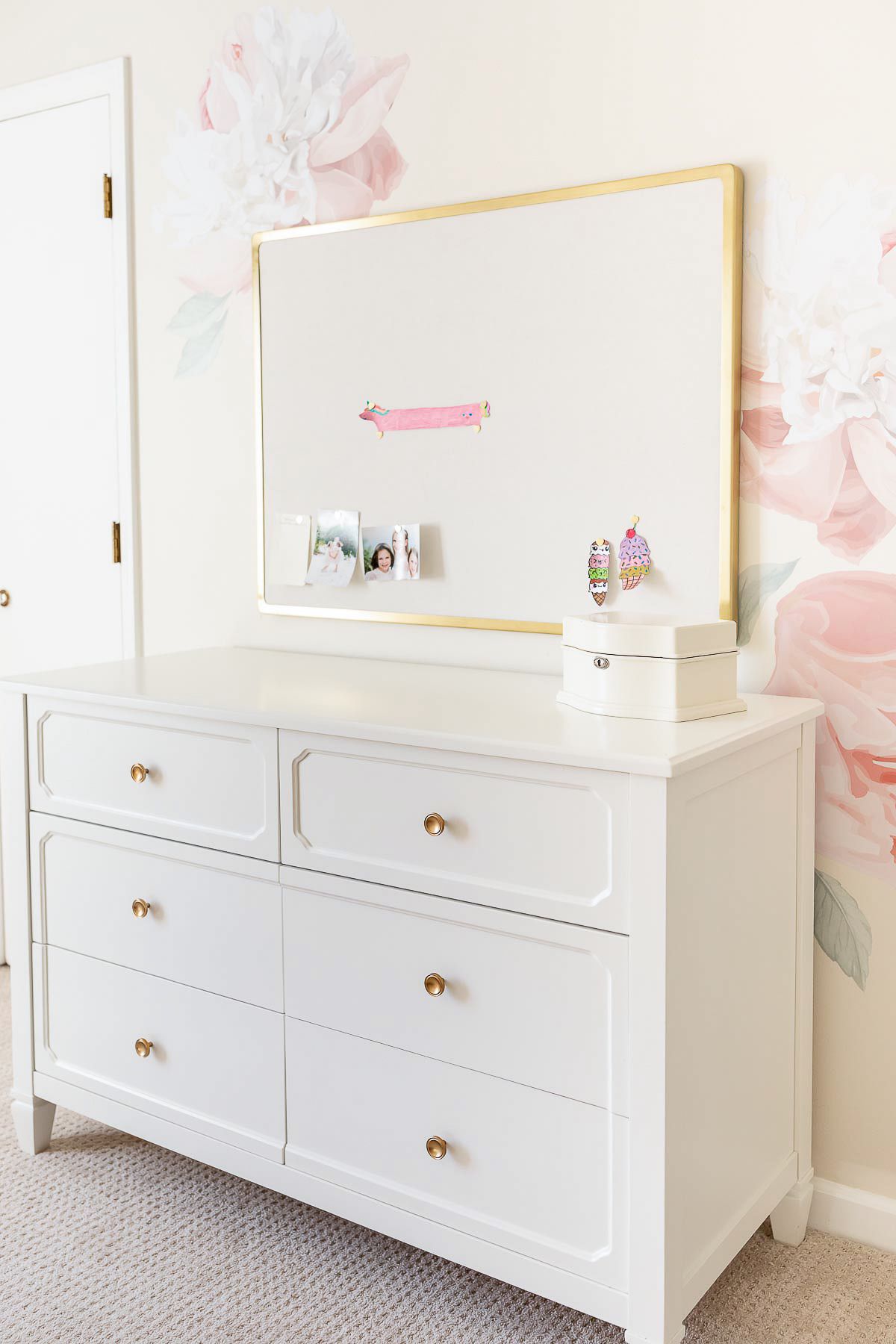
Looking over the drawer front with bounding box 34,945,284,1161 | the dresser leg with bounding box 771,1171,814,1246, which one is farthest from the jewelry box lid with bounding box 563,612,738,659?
the dresser leg with bounding box 771,1171,814,1246

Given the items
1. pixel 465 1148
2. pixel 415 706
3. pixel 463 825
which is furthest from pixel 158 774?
pixel 465 1148

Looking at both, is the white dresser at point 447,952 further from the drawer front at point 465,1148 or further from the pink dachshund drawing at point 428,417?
the pink dachshund drawing at point 428,417

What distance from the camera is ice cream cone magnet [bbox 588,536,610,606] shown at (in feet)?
6.27

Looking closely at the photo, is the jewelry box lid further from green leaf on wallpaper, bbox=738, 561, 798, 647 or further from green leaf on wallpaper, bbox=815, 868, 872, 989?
green leaf on wallpaper, bbox=815, 868, 872, 989

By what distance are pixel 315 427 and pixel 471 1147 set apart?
52.6 inches

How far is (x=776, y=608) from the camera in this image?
1.82 meters

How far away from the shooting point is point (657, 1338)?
1430 mm

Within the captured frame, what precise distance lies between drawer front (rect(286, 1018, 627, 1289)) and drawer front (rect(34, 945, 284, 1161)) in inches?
2.3

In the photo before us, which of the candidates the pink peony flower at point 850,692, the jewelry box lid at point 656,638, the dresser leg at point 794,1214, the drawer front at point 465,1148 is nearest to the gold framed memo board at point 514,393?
the pink peony flower at point 850,692

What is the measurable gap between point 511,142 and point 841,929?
4.60ft

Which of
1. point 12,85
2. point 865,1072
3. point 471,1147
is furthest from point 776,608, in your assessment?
point 12,85

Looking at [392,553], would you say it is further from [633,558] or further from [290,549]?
[633,558]

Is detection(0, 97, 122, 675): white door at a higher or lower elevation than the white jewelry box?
higher

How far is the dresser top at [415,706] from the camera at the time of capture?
1.45 m
